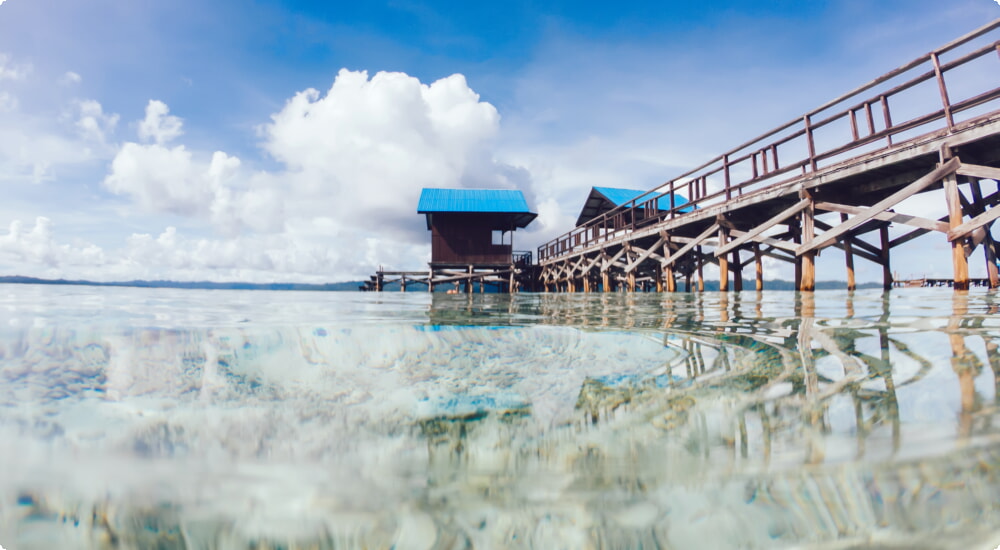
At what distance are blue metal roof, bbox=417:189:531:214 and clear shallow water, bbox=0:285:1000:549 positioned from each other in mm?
23246

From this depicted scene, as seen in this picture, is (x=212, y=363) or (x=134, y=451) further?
(x=212, y=363)

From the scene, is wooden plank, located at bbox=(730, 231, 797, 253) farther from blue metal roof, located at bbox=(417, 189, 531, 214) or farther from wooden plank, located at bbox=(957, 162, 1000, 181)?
blue metal roof, located at bbox=(417, 189, 531, 214)

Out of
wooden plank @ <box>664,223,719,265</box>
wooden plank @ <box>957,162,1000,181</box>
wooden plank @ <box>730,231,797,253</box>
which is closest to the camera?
wooden plank @ <box>957,162,1000,181</box>

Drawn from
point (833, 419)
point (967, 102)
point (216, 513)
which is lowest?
point (216, 513)

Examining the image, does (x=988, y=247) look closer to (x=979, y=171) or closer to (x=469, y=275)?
(x=979, y=171)

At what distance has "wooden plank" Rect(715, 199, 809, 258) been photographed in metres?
8.20

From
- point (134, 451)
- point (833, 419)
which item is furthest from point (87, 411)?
point (833, 419)

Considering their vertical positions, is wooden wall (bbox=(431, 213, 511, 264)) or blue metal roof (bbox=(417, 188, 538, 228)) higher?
blue metal roof (bbox=(417, 188, 538, 228))

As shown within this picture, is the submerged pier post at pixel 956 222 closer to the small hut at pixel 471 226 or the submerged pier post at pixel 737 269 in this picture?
the submerged pier post at pixel 737 269

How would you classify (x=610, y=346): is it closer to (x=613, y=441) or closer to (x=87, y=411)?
(x=613, y=441)

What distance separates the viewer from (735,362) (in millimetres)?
2094

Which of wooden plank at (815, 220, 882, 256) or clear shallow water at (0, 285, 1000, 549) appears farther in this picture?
wooden plank at (815, 220, 882, 256)

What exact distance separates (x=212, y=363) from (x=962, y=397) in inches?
133

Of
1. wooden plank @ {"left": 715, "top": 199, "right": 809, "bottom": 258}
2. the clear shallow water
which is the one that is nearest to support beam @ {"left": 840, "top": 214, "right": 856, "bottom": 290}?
wooden plank @ {"left": 715, "top": 199, "right": 809, "bottom": 258}
